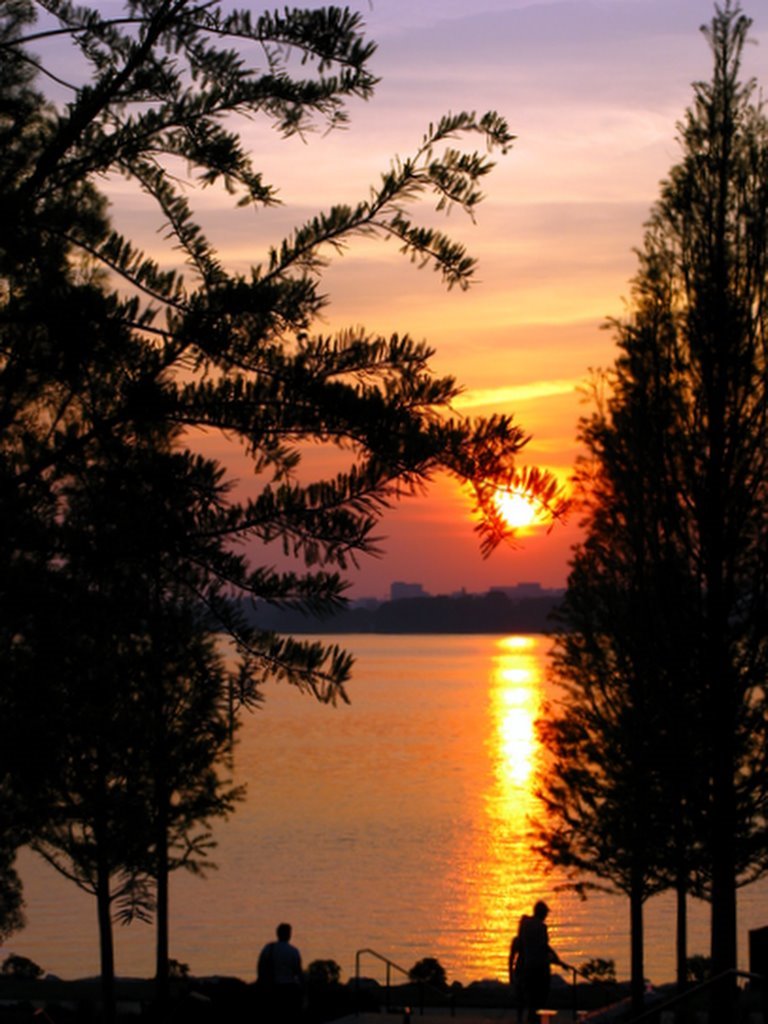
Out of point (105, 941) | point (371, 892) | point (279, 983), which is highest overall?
point (279, 983)

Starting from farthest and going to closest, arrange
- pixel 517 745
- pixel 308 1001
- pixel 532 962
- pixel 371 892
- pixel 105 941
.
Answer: pixel 517 745, pixel 371 892, pixel 105 941, pixel 308 1001, pixel 532 962

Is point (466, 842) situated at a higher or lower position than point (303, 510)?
lower

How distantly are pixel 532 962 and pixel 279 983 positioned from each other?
3.41 meters

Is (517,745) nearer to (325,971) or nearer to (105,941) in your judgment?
(325,971)

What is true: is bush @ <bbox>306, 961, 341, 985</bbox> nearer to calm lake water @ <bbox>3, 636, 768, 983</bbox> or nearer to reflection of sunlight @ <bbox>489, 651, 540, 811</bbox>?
calm lake water @ <bbox>3, 636, 768, 983</bbox>

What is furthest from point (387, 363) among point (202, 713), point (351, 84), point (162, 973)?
point (162, 973)

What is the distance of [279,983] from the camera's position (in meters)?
15.6

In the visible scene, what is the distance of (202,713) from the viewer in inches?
233

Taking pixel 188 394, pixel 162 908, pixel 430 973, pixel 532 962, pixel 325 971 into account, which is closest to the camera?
pixel 188 394

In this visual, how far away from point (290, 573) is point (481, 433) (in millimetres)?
912

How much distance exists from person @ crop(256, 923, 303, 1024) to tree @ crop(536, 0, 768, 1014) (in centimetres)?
533

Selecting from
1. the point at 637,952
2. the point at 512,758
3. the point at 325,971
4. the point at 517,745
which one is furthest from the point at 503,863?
the point at 517,745

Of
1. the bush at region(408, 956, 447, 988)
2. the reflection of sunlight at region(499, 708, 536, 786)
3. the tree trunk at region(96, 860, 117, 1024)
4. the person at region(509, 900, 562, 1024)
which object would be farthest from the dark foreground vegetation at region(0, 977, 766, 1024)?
the reflection of sunlight at region(499, 708, 536, 786)

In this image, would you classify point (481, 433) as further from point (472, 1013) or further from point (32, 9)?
point (472, 1013)
